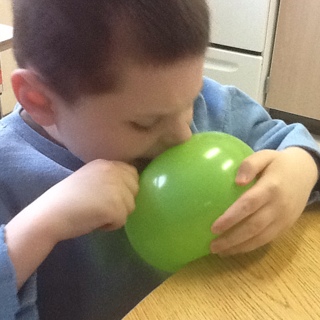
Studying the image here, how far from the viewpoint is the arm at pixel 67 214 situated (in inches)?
20.6

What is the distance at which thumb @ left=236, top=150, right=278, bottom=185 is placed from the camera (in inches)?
20.9

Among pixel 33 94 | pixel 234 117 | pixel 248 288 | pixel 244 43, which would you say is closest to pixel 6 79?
pixel 244 43

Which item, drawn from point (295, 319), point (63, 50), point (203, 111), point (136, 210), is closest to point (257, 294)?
point (295, 319)

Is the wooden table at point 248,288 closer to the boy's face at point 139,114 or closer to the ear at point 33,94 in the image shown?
the boy's face at point 139,114

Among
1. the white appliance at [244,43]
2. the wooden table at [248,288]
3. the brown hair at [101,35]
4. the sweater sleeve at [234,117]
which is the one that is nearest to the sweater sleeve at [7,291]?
the wooden table at [248,288]

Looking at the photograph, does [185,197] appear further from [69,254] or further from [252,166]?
[69,254]

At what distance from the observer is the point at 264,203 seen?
0.56 metres

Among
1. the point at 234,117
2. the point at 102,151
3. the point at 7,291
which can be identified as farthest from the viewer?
the point at 234,117

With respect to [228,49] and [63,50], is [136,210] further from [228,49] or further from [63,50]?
[228,49]

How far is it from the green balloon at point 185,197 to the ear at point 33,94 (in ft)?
0.57

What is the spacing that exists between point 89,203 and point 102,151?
114 millimetres

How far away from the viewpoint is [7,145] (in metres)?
0.74

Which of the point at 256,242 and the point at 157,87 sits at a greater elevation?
the point at 157,87

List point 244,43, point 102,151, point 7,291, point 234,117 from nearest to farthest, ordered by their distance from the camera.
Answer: point 7,291, point 102,151, point 234,117, point 244,43
